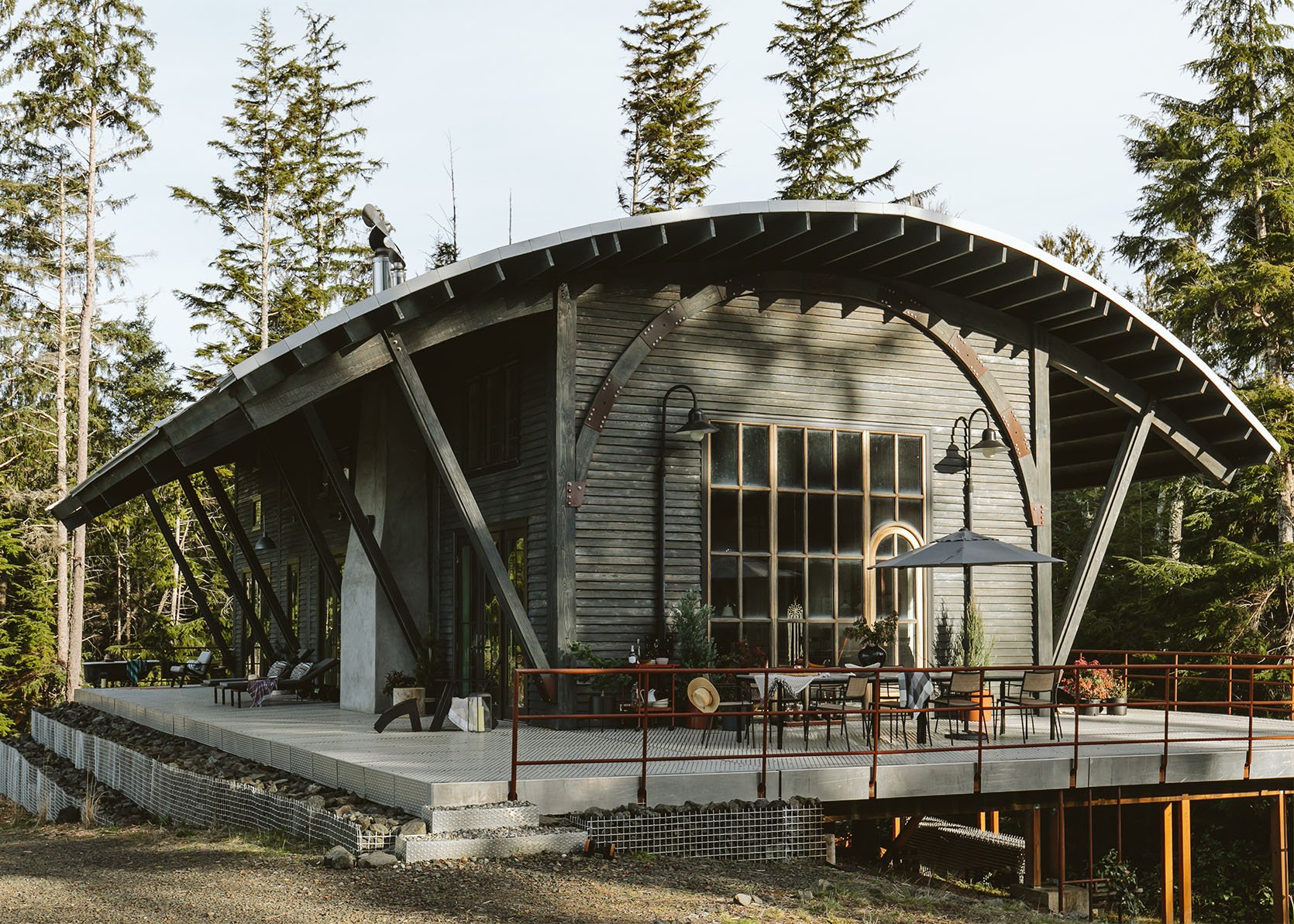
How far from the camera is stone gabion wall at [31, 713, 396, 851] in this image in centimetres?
843

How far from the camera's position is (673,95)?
35281 mm

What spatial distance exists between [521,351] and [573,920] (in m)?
8.38

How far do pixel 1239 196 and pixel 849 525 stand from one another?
527 inches

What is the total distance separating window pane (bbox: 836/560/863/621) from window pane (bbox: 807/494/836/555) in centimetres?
28

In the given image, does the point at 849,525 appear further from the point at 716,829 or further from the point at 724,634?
the point at 716,829

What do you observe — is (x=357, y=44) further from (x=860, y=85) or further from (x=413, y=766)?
(x=413, y=766)

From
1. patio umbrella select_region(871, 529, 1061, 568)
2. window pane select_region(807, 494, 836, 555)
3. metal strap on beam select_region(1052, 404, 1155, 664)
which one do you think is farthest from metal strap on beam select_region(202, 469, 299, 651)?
metal strap on beam select_region(1052, 404, 1155, 664)

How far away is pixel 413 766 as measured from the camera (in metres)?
9.25

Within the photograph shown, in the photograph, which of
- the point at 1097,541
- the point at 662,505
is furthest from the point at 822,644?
the point at 1097,541

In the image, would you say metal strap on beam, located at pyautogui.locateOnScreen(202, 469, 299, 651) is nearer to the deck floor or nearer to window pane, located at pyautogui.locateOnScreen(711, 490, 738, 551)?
the deck floor

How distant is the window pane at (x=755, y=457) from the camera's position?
14.4m

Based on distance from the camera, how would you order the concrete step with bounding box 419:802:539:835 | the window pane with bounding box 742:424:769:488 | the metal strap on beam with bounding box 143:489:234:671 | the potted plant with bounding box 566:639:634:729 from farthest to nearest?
the metal strap on beam with bounding box 143:489:234:671
the window pane with bounding box 742:424:769:488
the potted plant with bounding box 566:639:634:729
the concrete step with bounding box 419:802:539:835

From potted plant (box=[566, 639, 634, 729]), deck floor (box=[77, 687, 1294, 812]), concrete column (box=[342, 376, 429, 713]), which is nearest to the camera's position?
deck floor (box=[77, 687, 1294, 812])

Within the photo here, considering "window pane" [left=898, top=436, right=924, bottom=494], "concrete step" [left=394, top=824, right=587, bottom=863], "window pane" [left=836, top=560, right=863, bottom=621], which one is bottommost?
"concrete step" [left=394, top=824, right=587, bottom=863]
